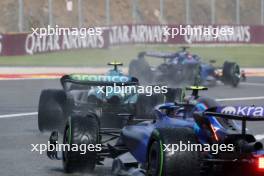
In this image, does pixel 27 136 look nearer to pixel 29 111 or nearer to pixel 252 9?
pixel 29 111

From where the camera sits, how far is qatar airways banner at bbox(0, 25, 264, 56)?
121ft

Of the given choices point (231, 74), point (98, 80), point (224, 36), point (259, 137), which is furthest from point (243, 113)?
point (224, 36)

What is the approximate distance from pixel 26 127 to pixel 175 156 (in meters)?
7.49

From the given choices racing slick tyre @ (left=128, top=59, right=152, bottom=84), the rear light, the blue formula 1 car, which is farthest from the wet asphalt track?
the rear light

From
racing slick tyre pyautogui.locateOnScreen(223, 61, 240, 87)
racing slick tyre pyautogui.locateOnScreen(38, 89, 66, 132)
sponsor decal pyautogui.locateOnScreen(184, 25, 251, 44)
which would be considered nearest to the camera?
racing slick tyre pyautogui.locateOnScreen(38, 89, 66, 132)

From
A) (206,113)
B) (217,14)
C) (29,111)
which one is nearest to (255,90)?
(29,111)

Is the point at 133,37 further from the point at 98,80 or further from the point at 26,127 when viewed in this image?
the point at 98,80

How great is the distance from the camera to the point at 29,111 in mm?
17859

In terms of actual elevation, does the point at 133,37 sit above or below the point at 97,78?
below

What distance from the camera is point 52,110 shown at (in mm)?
13688

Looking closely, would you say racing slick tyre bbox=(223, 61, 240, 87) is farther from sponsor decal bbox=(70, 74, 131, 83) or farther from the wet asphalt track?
sponsor decal bbox=(70, 74, 131, 83)

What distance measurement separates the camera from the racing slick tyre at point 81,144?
9.76 meters

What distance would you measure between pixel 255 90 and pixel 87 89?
10.8 metres

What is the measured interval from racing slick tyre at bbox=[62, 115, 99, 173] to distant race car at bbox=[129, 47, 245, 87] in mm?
15006
